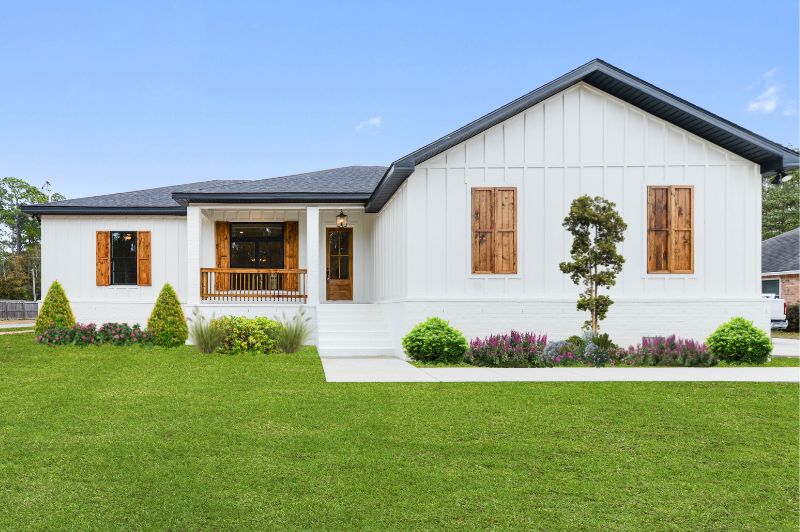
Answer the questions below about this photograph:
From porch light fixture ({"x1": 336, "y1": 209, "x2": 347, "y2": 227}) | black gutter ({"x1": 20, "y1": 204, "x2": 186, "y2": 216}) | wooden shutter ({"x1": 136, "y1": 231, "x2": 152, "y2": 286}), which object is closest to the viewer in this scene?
porch light fixture ({"x1": 336, "y1": 209, "x2": 347, "y2": 227})

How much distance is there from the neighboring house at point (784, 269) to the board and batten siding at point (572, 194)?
13.4 metres

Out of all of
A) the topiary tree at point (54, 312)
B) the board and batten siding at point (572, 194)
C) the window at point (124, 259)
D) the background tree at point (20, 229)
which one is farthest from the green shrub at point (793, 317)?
→ the background tree at point (20, 229)

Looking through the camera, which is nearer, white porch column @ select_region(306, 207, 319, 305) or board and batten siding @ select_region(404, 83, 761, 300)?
board and batten siding @ select_region(404, 83, 761, 300)

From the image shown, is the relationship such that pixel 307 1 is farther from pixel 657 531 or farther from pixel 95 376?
pixel 657 531

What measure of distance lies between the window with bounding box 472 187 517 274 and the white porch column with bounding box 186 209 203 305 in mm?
7177

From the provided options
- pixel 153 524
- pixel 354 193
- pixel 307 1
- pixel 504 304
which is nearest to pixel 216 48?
pixel 307 1

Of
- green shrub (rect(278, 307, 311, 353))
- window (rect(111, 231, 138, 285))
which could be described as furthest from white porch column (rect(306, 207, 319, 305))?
window (rect(111, 231, 138, 285))

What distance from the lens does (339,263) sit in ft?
57.2

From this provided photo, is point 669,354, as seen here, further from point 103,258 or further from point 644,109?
point 103,258

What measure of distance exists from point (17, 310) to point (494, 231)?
3119 centimetres

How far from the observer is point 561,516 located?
3.69 m

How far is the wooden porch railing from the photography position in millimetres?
15250

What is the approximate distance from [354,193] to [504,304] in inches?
201

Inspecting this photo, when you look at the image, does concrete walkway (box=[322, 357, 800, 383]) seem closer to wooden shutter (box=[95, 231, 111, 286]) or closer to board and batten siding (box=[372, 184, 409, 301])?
board and batten siding (box=[372, 184, 409, 301])
